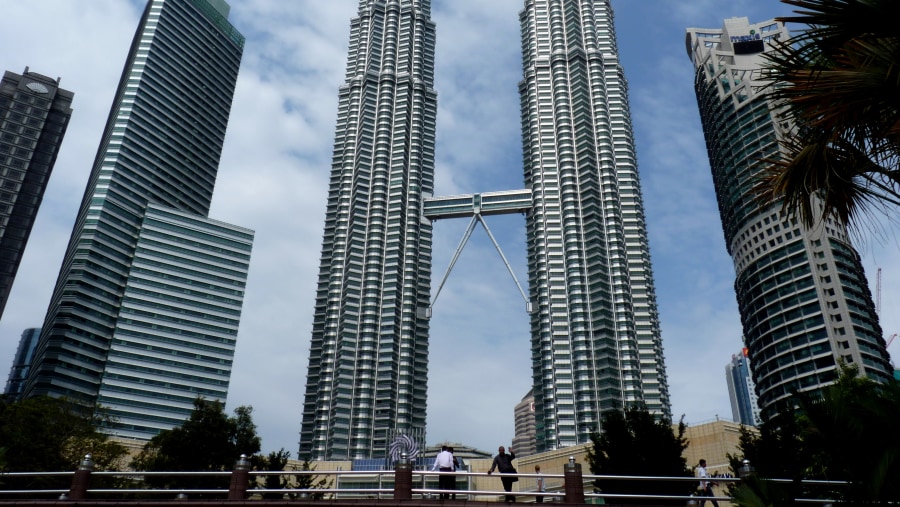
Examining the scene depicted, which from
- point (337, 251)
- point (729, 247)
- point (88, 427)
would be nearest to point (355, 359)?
point (337, 251)

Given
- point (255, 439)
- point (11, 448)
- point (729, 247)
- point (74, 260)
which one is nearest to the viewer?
point (11, 448)

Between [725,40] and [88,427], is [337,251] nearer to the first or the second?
[725,40]

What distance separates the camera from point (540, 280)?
17475cm

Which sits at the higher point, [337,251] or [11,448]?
[337,251]

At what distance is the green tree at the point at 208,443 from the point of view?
157 ft

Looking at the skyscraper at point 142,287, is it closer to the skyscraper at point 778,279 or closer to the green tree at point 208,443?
the green tree at point 208,443

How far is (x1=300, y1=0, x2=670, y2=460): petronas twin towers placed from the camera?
163m

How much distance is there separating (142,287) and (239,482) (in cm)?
17413

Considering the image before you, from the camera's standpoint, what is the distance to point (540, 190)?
183250 millimetres

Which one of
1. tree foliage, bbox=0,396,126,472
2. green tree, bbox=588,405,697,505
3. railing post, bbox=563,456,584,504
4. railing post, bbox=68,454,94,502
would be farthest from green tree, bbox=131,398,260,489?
railing post, bbox=563,456,584,504

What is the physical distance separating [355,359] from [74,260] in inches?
3015

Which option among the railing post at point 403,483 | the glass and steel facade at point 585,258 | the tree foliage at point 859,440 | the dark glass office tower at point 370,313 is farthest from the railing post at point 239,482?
the dark glass office tower at point 370,313

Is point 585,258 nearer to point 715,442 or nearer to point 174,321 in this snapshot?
point 715,442

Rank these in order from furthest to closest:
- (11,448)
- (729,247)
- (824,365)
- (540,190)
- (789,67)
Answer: (540,190) < (729,247) < (824,365) < (11,448) < (789,67)
